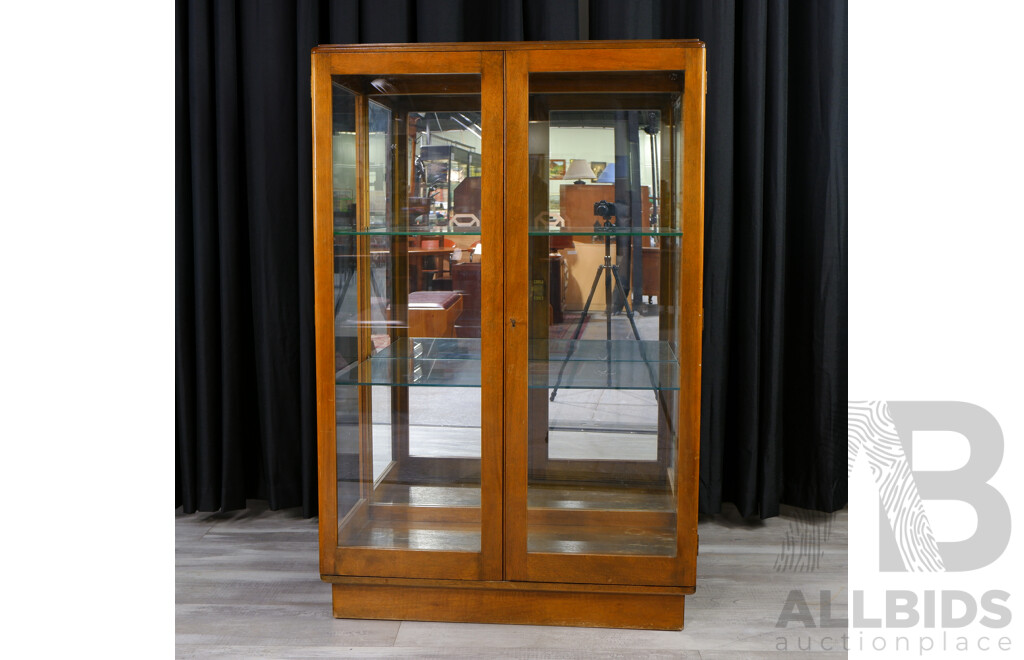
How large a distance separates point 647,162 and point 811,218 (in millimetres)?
1047

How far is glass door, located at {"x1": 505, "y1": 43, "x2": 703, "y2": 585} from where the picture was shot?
7.20 feet

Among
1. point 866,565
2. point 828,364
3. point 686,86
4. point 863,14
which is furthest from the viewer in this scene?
point 828,364

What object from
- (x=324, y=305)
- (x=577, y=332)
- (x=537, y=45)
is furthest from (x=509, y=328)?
(x=537, y=45)

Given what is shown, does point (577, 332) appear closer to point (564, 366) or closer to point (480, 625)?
point (564, 366)

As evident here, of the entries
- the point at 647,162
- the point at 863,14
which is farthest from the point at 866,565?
the point at 863,14

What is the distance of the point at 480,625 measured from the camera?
2.34 meters

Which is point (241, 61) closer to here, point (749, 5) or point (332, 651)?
point (749, 5)

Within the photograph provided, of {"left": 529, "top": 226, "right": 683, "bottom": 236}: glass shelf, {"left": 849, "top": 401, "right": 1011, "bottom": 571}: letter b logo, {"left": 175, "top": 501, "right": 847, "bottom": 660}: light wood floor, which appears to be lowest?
{"left": 175, "top": 501, "right": 847, "bottom": 660}: light wood floor

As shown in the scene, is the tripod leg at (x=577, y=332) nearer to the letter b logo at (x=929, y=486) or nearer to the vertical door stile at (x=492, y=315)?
the vertical door stile at (x=492, y=315)

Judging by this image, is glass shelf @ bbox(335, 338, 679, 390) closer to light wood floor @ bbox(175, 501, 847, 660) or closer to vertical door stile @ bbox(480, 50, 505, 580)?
vertical door stile @ bbox(480, 50, 505, 580)

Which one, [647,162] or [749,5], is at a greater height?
[749,5]

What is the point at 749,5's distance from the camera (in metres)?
2.83

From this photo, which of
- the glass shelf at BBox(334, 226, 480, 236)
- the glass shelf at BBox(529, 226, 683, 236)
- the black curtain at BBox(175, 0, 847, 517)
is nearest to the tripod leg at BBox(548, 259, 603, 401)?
the glass shelf at BBox(529, 226, 683, 236)

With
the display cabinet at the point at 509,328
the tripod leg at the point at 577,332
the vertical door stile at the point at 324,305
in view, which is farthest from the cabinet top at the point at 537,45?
the tripod leg at the point at 577,332
